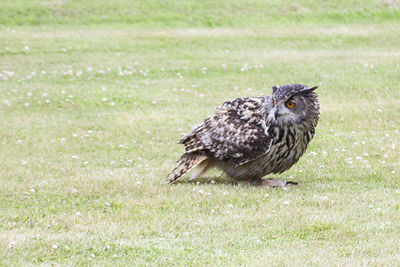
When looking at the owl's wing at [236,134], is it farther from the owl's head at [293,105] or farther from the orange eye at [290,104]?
the orange eye at [290,104]

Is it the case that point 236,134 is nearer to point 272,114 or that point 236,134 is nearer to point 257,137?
point 257,137

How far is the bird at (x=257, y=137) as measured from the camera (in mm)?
8766

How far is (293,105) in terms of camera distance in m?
8.73

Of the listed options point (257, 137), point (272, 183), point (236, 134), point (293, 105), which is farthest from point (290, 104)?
point (272, 183)

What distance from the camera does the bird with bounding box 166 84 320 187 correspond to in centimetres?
877

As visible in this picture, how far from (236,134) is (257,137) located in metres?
0.39

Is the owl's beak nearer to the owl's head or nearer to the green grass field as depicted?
the owl's head

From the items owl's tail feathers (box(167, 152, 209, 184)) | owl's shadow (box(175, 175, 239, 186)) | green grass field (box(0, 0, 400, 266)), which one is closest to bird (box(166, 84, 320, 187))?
owl's tail feathers (box(167, 152, 209, 184))

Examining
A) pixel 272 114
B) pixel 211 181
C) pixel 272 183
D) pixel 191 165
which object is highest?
pixel 272 114

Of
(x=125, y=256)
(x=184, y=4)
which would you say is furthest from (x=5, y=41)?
(x=125, y=256)

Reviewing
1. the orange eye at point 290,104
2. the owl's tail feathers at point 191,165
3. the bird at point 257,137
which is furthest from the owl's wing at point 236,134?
the orange eye at point 290,104

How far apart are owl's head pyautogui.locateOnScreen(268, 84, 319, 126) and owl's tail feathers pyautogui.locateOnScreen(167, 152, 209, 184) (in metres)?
1.43

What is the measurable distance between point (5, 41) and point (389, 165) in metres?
17.8

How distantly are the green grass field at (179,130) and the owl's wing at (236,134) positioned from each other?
558 millimetres
